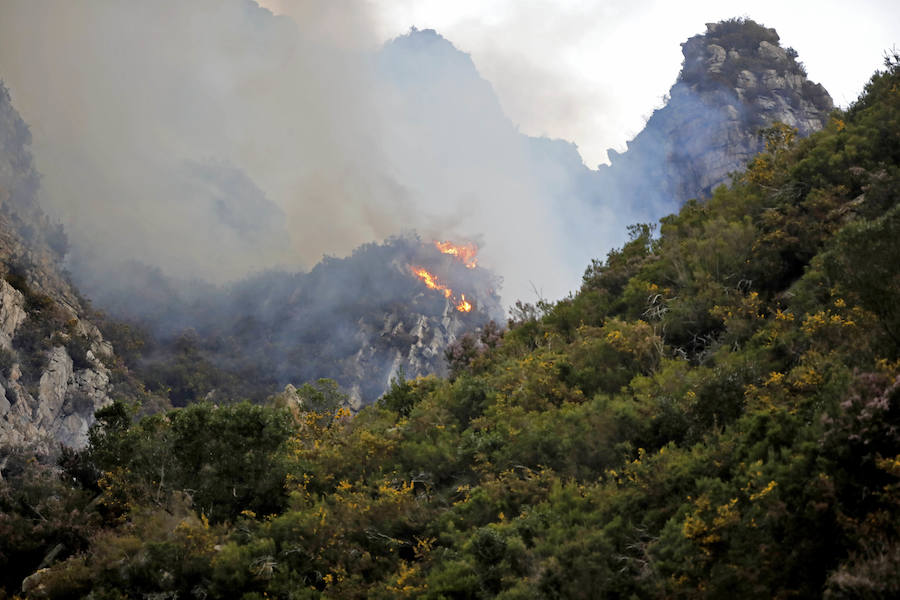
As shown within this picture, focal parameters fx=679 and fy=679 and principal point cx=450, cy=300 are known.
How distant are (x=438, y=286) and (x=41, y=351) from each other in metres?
55.1

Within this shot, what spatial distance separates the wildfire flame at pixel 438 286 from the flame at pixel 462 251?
5232 mm

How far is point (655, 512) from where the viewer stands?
Result: 1026 centimetres

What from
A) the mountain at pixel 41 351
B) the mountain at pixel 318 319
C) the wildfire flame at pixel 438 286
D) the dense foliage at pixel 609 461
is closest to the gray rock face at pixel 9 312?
the mountain at pixel 41 351

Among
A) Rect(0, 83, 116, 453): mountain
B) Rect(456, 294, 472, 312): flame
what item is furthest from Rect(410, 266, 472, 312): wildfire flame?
Answer: Rect(0, 83, 116, 453): mountain

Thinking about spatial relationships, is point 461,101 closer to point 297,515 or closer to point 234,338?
point 234,338

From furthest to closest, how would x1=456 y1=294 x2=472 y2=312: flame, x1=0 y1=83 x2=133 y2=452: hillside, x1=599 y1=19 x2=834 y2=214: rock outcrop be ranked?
x1=456 y1=294 x2=472 y2=312: flame < x1=599 y1=19 x2=834 y2=214: rock outcrop < x1=0 y1=83 x2=133 y2=452: hillside

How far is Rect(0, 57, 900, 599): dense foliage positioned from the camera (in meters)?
8.57

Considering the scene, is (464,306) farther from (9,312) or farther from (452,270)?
(9,312)

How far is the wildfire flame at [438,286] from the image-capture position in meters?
93.6

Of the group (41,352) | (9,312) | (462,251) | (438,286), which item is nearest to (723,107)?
(462,251)

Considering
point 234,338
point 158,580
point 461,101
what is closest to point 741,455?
point 158,580

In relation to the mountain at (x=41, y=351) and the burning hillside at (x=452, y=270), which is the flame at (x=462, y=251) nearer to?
the burning hillside at (x=452, y=270)

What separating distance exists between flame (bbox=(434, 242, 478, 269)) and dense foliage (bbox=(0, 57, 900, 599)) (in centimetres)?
8074

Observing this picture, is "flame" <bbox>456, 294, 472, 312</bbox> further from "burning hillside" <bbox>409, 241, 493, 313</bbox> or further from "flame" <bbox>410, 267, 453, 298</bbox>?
"flame" <bbox>410, 267, 453, 298</bbox>
